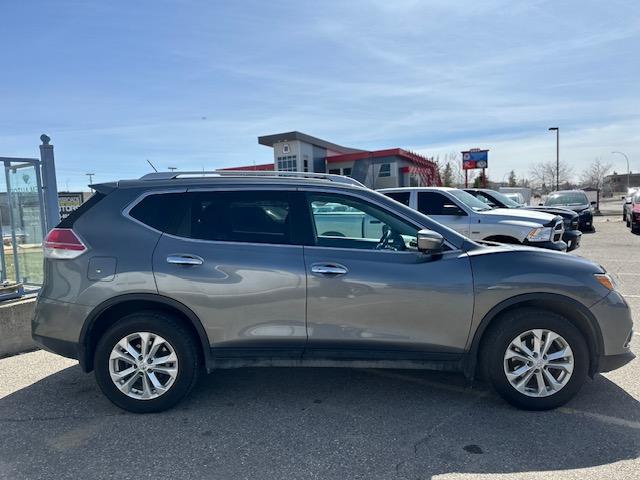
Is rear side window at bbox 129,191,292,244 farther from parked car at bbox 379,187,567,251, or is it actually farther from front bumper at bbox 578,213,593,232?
front bumper at bbox 578,213,593,232

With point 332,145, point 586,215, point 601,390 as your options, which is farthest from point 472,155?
point 601,390

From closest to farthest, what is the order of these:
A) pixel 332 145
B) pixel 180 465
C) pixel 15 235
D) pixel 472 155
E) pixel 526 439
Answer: pixel 180 465, pixel 526 439, pixel 15 235, pixel 472 155, pixel 332 145

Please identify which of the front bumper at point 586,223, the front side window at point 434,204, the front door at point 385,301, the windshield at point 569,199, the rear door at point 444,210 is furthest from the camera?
the windshield at point 569,199

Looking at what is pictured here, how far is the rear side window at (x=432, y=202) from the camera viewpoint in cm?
913

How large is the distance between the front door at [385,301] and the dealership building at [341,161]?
115 ft

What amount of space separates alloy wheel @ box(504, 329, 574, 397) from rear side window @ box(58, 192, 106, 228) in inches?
136

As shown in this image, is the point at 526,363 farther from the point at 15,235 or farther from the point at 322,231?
the point at 15,235

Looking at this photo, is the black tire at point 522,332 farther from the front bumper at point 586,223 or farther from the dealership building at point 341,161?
the dealership building at point 341,161

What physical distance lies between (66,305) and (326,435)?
2.22 metres

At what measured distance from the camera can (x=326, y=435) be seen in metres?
3.31

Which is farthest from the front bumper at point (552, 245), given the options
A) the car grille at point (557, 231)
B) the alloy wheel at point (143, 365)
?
the alloy wheel at point (143, 365)

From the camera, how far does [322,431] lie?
3.37m

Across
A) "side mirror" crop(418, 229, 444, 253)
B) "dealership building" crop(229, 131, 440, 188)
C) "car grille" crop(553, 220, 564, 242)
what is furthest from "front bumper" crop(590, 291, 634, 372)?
"dealership building" crop(229, 131, 440, 188)

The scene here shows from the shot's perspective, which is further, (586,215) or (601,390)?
(586,215)
